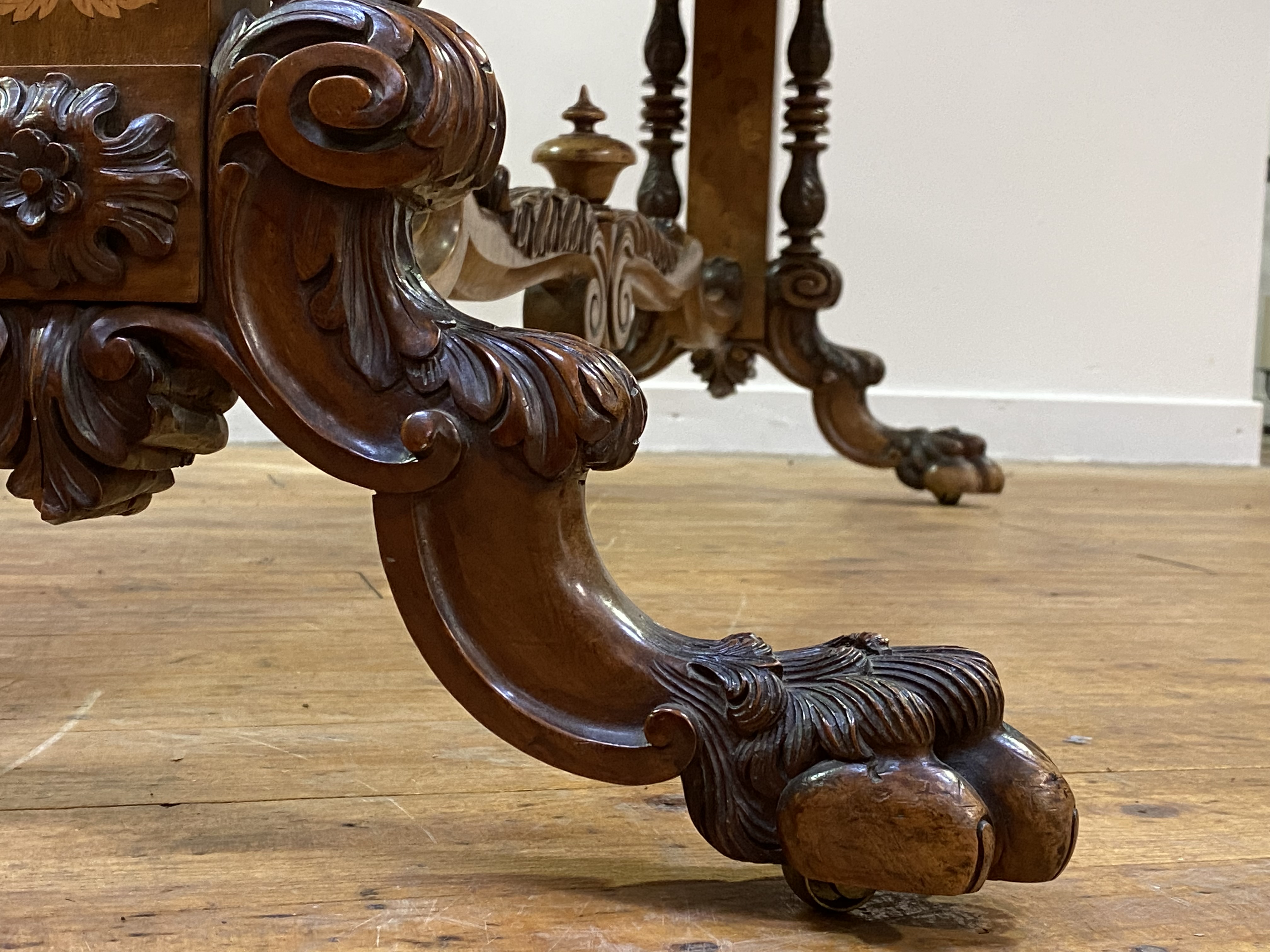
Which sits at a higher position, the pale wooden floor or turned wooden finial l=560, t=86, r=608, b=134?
turned wooden finial l=560, t=86, r=608, b=134

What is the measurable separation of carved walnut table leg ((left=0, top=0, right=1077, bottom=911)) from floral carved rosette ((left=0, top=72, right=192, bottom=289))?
0.01 meters

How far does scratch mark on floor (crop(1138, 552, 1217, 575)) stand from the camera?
1.09 metres

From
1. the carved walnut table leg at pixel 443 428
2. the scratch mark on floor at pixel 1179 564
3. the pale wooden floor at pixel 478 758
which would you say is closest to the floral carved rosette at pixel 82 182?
the carved walnut table leg at pixel 443 428

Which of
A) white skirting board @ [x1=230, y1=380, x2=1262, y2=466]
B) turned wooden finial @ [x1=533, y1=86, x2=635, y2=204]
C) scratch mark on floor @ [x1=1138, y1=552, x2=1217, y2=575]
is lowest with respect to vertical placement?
white skirting board @ [x1=230, y1=380, x2=1262, y2=466]

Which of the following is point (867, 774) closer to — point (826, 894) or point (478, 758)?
point (826, 894)

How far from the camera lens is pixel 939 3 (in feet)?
7.00

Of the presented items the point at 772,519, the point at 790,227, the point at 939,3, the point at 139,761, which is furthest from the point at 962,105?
the point at 139,761

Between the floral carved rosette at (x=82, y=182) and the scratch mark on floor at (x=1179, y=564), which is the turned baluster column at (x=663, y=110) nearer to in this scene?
the scratch mark on floor at (x=1179, y=564)

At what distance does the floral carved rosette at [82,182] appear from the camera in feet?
1.32

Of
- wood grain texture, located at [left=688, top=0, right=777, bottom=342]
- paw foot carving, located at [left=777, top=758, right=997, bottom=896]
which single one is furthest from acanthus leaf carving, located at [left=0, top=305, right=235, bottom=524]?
wood grain texture, located at [left=688, top=0, right=777, bottom=342]

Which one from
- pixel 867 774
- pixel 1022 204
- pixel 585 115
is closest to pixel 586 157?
pixel 585 115

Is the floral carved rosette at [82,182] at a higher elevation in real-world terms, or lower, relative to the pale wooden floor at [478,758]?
higher

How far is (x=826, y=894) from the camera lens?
15.0 inches

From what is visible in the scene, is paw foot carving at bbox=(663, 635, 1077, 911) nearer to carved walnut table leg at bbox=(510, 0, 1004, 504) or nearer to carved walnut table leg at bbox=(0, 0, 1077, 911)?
carved walnut table leg at bbox=(0, 0, 1077, 911)
